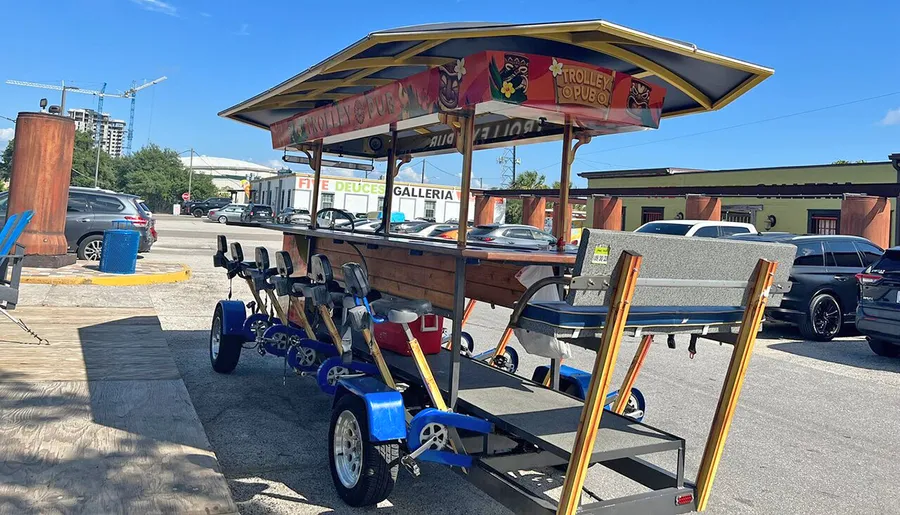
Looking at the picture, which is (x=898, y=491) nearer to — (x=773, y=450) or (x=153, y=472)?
(x=773, y=450)

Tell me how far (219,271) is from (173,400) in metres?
11.7

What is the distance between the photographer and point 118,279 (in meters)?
12.2

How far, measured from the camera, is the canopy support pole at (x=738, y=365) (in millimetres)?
3123

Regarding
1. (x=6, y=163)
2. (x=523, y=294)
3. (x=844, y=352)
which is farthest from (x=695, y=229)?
(x=6, y=163)

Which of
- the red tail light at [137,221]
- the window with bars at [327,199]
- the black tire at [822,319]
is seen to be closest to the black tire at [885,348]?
the black tire at [822,319]

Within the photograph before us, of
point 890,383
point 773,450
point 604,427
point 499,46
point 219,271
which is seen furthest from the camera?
point 219,271

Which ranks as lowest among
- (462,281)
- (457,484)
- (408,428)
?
(457,484)

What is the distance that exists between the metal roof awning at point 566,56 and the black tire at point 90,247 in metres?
11.8

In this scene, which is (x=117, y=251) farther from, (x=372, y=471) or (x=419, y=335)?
(x=372, y=471)

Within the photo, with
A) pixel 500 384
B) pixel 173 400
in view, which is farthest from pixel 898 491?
pixel 173 400

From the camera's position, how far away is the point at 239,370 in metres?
6.95

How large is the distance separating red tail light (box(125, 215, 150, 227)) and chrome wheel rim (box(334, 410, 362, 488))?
13301 mm

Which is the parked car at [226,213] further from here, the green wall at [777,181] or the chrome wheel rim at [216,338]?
the chrome wheel rim at [216,338]

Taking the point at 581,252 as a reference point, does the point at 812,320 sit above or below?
below
